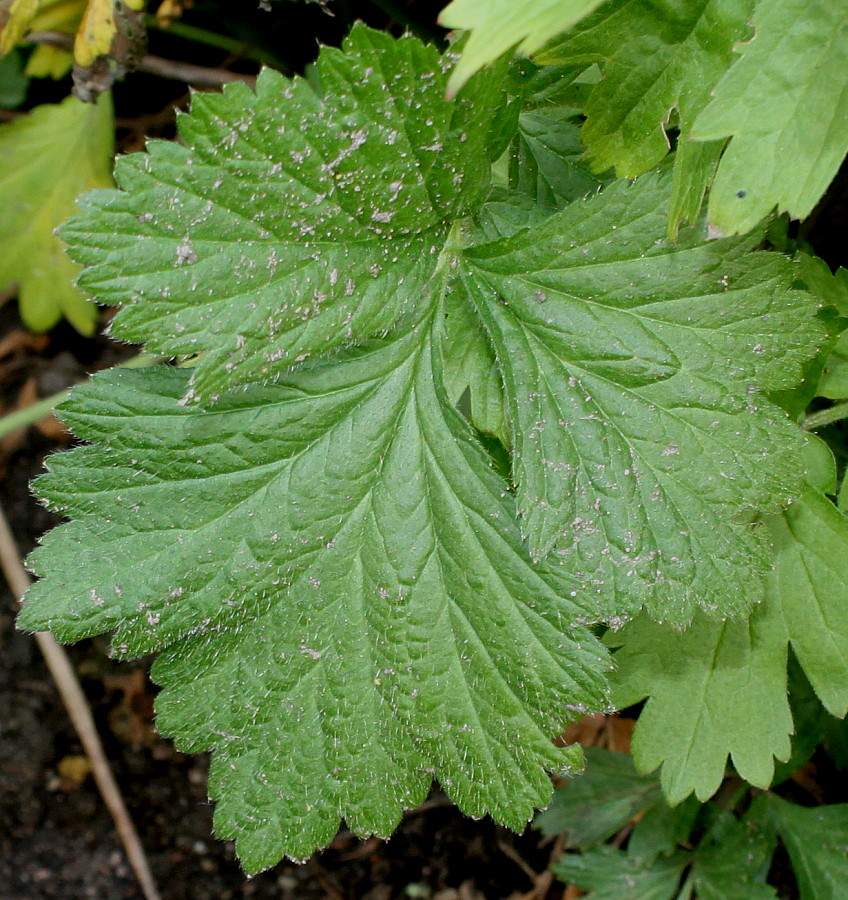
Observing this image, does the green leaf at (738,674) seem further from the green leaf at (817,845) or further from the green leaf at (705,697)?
the green leaf at (817,845)

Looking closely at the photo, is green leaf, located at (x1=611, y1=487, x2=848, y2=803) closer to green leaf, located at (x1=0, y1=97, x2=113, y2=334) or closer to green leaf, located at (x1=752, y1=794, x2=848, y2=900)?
green leaf, located at (x1=752, y1=794, x2=848, y2=900)

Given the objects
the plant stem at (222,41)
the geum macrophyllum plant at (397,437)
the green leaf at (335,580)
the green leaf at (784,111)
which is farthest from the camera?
the plant stem at (222,41)

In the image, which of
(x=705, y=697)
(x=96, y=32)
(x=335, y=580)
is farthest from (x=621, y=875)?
(x=96, y=32)

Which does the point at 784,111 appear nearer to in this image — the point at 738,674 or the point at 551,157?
the point at 551,157

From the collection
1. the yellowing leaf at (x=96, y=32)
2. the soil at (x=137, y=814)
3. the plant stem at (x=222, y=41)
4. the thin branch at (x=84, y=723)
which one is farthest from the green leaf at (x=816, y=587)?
the thin branch at (x=84, y=723)

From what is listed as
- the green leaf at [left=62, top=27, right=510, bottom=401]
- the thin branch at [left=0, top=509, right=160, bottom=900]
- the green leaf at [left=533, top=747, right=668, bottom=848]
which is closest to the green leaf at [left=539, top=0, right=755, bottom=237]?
the green leaf at [left=62, top=27, right=510, bottom=401]

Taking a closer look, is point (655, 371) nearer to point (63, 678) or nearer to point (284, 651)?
point (284, 651)
